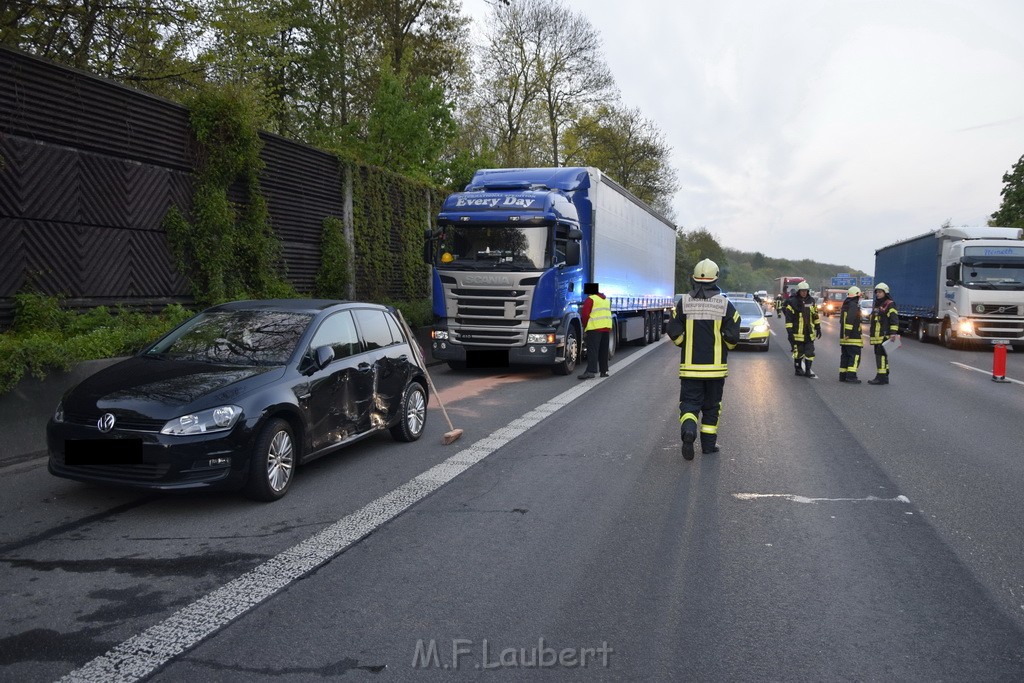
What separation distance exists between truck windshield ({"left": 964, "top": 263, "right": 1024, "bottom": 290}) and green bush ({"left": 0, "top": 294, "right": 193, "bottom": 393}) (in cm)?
2123

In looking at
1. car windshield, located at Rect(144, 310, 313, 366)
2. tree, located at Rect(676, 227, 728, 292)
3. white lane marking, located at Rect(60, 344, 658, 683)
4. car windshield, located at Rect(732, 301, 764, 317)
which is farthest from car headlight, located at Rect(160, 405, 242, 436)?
tree, located at Rect(676, 227, 728, 292)

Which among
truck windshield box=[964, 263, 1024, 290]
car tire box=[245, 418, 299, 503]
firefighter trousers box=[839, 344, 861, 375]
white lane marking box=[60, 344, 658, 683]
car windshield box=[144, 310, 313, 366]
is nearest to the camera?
white lane marking box=[60, 344, 658, 683]

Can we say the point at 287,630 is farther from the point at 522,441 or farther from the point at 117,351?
the point at 117,351

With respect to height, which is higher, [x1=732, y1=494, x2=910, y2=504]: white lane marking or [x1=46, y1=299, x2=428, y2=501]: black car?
[x1=46, y1=299, x2=428, y2=501]: black car

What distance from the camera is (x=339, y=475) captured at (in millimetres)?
6820

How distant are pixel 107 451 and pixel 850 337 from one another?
12534 mm

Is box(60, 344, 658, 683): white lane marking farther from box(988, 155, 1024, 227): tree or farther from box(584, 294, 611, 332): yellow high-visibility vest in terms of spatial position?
box(988, 155, 1024, 227): tree

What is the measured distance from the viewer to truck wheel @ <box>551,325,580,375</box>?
1459 cm

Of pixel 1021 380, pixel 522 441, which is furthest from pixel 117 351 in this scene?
pixel 1021 380

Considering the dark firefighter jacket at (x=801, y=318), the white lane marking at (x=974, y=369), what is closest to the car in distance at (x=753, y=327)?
the white lane marking at (x=974, y=369)

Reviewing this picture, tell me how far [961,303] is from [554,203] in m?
15.4

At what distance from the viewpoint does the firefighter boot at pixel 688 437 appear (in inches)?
291

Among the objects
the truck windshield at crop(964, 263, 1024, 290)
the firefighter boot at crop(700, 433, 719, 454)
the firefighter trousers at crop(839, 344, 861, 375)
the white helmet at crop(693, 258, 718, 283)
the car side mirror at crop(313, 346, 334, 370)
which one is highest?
the truck windshield at crop(964, 263, 1024, 290)

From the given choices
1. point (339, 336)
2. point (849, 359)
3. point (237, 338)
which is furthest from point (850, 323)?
point (237, 338)
